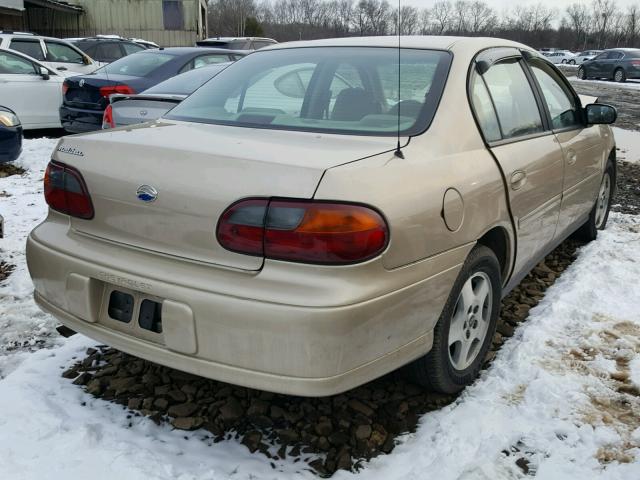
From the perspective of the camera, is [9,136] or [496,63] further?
[9,136]

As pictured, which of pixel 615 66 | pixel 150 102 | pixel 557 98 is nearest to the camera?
pixel 557 98

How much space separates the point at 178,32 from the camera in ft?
105

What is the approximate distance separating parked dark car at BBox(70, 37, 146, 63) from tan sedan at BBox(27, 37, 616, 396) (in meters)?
13.6

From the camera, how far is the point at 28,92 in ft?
30.1

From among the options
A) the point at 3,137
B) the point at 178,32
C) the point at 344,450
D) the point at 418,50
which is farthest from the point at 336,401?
the point at 178,32

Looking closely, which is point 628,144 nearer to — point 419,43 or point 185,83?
point 185,83

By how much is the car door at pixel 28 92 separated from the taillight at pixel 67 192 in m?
7.50

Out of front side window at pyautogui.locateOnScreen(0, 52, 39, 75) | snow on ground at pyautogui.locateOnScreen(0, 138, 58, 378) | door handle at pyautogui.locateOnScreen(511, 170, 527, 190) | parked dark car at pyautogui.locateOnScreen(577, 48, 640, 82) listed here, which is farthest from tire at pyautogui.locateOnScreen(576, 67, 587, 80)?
door handle at pyautogui.locateOnScreen(511, 170, 527, 190)

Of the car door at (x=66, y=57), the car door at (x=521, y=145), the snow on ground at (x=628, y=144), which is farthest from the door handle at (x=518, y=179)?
the car door at (x=66, y=57)

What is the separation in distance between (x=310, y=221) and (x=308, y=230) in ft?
0.10

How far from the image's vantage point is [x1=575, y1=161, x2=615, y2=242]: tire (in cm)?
474

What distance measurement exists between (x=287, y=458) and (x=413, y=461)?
1.56 ft

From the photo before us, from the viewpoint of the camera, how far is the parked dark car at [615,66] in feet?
90.6

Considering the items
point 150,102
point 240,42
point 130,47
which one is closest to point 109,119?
point 150,102
